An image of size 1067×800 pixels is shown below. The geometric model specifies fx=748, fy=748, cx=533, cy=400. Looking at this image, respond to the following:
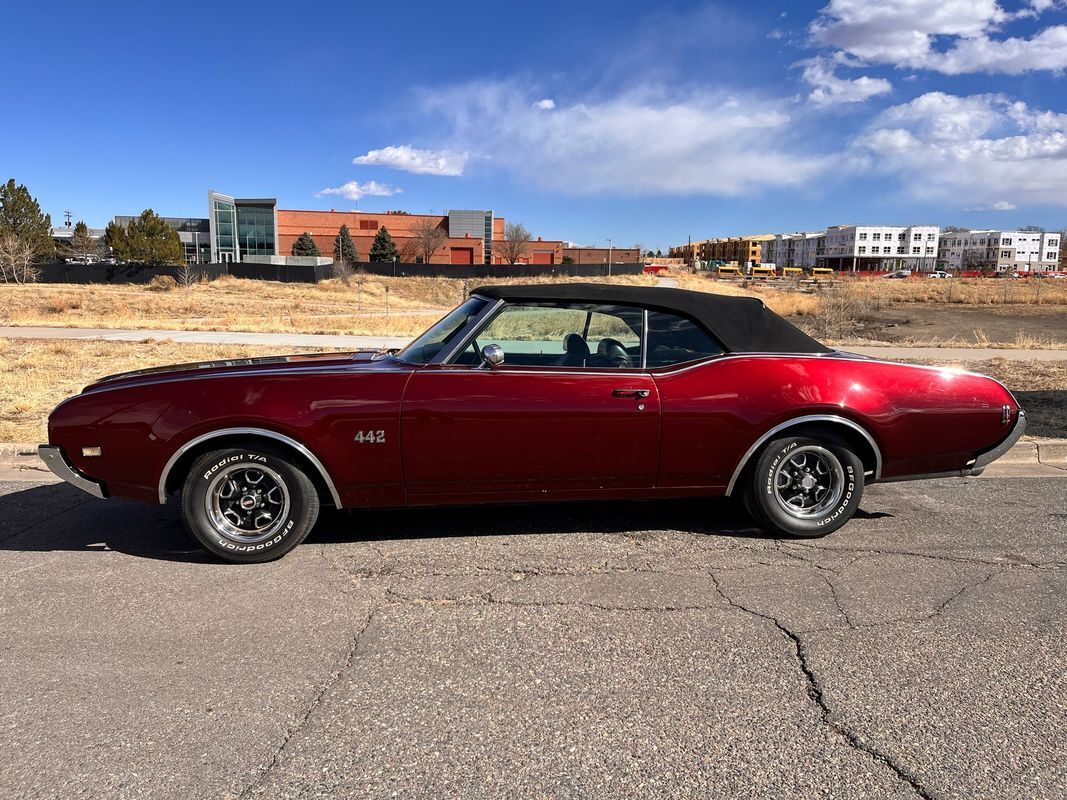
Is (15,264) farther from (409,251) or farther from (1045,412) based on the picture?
(1045,412)

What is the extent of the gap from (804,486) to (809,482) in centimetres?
4

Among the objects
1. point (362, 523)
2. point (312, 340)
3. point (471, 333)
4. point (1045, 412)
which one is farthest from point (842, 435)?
point (312, 340)

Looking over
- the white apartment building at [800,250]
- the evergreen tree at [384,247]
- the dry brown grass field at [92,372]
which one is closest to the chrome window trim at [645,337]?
the dry brown grass field at [92,372]

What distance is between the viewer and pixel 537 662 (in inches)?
119

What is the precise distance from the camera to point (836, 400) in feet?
14.2

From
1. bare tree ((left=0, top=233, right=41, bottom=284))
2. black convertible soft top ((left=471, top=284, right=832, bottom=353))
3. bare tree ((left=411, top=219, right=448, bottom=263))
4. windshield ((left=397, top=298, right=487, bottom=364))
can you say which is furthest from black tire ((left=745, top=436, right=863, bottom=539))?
bare tree ((left=411, top=219, right=448, bottom=263))

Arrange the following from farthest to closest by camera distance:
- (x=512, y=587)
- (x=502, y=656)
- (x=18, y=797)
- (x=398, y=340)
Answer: (x=398, y=340)
(x=512, y=587)
(x=502, y=656)
(x=18, y=797)

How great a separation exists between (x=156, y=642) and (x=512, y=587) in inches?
63.7

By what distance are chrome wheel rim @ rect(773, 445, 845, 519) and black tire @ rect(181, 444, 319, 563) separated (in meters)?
2.72

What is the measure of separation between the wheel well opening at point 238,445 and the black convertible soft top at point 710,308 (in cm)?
145

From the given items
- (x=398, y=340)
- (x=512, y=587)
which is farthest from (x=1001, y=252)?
(x=512, y=587)

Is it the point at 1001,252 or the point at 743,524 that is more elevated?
the point at 1001,252

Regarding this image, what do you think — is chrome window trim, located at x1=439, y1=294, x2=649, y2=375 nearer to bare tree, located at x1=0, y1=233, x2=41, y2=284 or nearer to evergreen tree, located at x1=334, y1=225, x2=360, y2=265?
bare tree, located at x1=0, y1=233, x2=41, y2=284

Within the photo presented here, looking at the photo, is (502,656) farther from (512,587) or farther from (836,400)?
(836,400)
